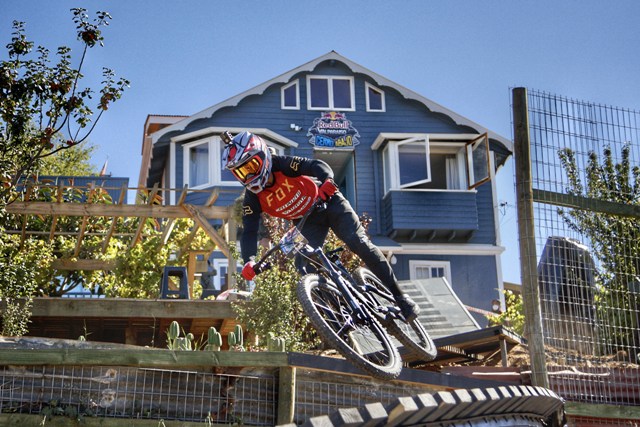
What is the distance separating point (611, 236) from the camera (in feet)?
29.6

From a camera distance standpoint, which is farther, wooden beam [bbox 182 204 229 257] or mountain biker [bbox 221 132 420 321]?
wooden beam [bbox 182 204 229 257]

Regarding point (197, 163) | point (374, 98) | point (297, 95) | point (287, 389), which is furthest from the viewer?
point (374, 98)

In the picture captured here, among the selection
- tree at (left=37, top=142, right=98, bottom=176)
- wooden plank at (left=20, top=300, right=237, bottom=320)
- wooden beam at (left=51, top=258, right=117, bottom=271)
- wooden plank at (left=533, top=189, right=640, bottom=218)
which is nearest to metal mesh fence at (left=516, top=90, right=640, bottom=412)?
wooden plank at (left=533, top=189, right=640, bottom=218)

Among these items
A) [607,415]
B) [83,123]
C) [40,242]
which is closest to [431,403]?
[607,415]

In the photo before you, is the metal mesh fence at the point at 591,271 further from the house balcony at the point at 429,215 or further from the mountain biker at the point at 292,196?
the house balcony at the point at 429,215

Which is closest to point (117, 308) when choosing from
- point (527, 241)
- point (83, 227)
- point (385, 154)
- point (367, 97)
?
point (83, 227)

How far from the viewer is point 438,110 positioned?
26.2m

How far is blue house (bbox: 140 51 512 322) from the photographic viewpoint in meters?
24.8

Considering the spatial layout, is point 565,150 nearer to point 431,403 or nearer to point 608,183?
point 608,183

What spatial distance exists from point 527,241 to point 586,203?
87 cm

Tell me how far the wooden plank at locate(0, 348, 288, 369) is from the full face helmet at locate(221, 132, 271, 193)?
160 centimetres

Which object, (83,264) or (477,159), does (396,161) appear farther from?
(83,264)

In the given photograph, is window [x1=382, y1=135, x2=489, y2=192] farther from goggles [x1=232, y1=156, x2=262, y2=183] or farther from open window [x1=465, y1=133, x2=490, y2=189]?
goggles [x1=232, y1=156, x2=262, y2=183]

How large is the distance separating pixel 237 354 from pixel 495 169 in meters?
21.0
